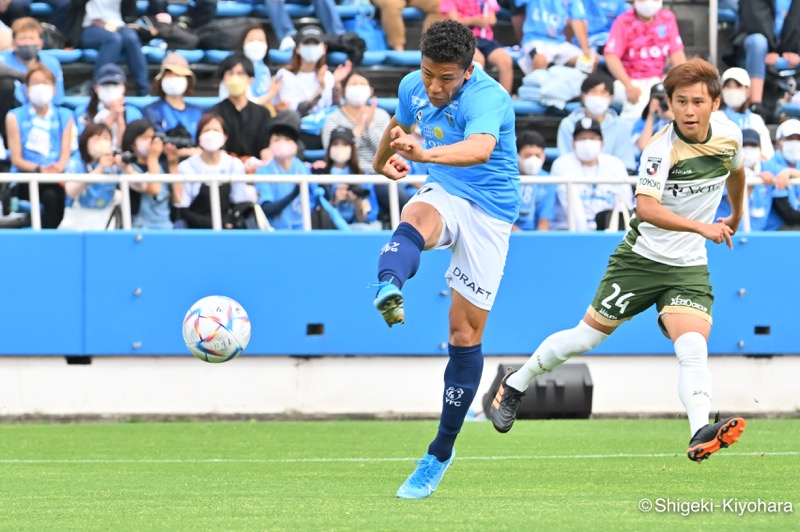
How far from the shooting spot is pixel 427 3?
16547 millimetres

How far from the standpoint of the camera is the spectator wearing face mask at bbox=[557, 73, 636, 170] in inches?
577

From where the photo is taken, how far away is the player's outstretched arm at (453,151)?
620cm

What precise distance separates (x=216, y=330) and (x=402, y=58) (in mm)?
7927

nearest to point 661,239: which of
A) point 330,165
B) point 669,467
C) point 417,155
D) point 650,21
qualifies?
point 669,467

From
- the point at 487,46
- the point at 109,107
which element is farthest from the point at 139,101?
the point at 487,46

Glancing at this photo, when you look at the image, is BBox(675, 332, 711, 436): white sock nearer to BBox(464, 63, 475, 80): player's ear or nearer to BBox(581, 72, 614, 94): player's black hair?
BBox(464, 63, 475, 80): player's ear

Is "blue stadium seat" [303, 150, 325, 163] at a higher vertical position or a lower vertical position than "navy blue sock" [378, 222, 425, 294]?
lower

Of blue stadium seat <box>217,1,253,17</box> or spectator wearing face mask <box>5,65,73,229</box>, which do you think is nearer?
spectator wearing face mask <box>5,65,73,229</box>

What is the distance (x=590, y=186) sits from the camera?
1338cm

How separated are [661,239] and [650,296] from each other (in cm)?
33

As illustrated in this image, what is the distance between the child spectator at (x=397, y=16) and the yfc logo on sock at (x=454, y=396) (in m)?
9.60

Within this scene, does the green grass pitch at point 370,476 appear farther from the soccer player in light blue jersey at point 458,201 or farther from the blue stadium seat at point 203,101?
the blue stadium seat at point 203,101

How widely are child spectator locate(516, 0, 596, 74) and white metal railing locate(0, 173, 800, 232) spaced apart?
342cm

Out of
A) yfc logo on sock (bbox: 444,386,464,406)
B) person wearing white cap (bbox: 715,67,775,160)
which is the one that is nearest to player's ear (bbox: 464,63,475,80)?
yfc logo on sock (bbox: 444,386,464,406)
